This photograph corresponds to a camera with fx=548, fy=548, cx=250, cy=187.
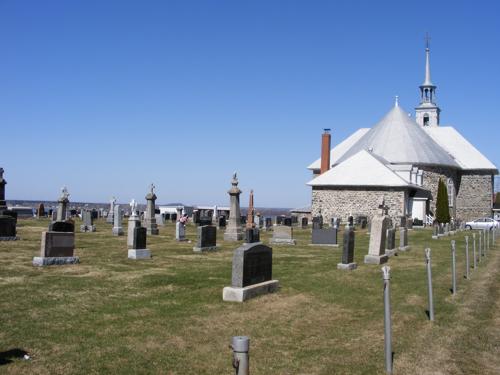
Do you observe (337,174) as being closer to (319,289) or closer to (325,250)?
(325,250)

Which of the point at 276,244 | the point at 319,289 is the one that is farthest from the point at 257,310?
the point at 276,244

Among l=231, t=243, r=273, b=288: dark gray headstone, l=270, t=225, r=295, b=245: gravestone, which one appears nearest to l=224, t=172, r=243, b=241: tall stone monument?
l=270, t=225, r=295, b=245: gravestone

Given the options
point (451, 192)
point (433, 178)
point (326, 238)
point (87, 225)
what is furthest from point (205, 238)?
point (451, 192)

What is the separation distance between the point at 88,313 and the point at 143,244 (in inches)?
290

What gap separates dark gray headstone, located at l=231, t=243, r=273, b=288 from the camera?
406 inches

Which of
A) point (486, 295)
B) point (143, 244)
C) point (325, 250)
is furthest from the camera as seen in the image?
point (325, 250)

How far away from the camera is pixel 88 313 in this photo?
28.6 feet

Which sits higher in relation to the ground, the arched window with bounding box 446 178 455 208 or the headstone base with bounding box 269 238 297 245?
the arched window with bounding box 446 178 455 208

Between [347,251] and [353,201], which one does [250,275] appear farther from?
[353,201]

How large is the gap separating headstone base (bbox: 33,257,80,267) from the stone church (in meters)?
29.9

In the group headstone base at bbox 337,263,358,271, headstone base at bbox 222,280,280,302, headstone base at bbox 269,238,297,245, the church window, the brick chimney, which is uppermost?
the brick chimney

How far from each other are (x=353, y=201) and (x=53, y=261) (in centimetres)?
3103

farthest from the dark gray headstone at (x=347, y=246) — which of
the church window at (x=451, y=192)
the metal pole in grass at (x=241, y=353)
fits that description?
the church window at (x=451, y=192)

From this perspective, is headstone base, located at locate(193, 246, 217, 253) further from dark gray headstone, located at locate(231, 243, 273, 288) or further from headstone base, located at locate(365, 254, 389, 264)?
dark gray headstone, located at locate(231, 243, 273, 288)
